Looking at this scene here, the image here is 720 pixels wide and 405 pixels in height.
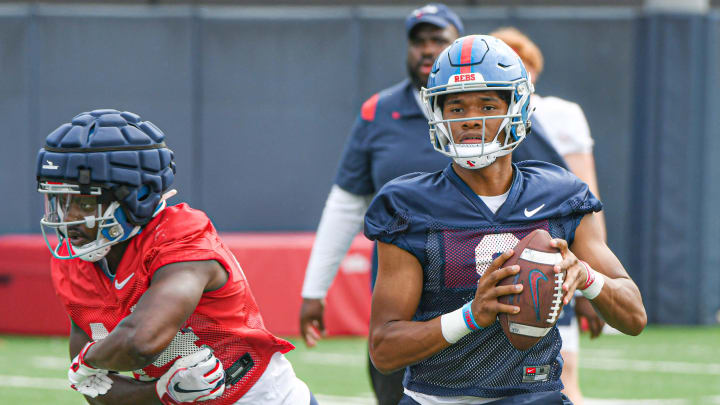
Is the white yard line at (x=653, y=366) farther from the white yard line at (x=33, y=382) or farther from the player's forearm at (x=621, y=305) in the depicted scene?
the player's forearm at (x=621, y=305)

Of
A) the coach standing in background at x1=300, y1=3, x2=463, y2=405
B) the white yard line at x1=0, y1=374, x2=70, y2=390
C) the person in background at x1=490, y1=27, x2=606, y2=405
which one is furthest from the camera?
the white yard line at x1=0, y1=374, x2=70, y2=390

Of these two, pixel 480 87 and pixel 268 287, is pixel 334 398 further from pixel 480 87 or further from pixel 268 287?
pixel 480 87

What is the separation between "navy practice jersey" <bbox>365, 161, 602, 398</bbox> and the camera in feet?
9.65

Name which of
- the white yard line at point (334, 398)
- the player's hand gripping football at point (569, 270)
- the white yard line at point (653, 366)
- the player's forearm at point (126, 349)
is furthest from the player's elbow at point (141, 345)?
the white yard line at point (653, 366)

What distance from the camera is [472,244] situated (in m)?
2.94

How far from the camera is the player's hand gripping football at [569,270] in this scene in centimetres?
270

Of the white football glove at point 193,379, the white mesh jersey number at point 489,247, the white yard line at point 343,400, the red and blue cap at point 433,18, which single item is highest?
the red and blue cap at point 433,18

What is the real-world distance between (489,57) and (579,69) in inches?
398

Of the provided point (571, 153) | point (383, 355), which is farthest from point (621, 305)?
point (571, 153)

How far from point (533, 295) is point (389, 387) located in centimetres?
165

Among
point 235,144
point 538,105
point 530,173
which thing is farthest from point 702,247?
point 530,173

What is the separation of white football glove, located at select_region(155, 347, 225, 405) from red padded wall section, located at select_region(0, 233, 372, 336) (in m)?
6.99

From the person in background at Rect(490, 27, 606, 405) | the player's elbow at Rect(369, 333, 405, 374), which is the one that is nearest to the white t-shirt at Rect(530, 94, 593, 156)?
the person in background at Rect(490, 27, 606, 405)

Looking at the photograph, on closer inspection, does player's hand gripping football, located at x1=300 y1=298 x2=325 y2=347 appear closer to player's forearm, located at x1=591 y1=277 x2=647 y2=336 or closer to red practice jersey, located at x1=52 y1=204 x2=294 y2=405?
red practice jersey, located at x1=52 y1=204 x2=294 y2=405
